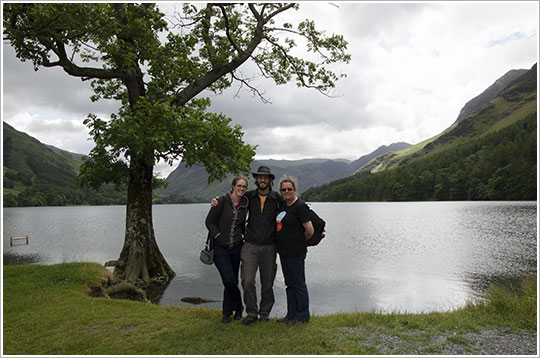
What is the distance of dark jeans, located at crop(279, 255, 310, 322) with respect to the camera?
7305 millimetres

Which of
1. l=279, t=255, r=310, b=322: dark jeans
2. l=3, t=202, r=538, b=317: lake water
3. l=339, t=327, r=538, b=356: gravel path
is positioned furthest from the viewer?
l=3, t=202, r=538, b=317: lake water

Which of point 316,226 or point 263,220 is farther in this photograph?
point 263,220

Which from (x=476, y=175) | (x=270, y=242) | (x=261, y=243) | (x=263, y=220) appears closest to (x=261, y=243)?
(x=261, y=243)

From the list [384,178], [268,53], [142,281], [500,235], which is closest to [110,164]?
[142,281]

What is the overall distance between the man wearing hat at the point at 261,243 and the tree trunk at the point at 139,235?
11.1 m

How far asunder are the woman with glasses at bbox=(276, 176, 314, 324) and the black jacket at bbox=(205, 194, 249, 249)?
85cm

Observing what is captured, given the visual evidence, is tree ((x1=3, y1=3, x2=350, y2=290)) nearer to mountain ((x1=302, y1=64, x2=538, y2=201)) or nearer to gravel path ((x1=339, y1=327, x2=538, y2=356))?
gravel path ((x1=339, y1=327, x2=538, y2=356))

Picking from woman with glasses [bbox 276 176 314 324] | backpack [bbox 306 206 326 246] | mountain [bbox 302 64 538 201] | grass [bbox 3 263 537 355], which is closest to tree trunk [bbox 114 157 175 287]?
grass [bbox 3 263 537 355]

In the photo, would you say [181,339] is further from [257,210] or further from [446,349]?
[446,349]

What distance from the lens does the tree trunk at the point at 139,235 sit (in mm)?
16891

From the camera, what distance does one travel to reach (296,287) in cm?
734

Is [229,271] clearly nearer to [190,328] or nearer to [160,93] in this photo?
[190,328]

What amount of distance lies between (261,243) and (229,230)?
75 cm

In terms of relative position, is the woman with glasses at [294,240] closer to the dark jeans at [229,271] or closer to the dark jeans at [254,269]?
the dark jeans at [254,269]
